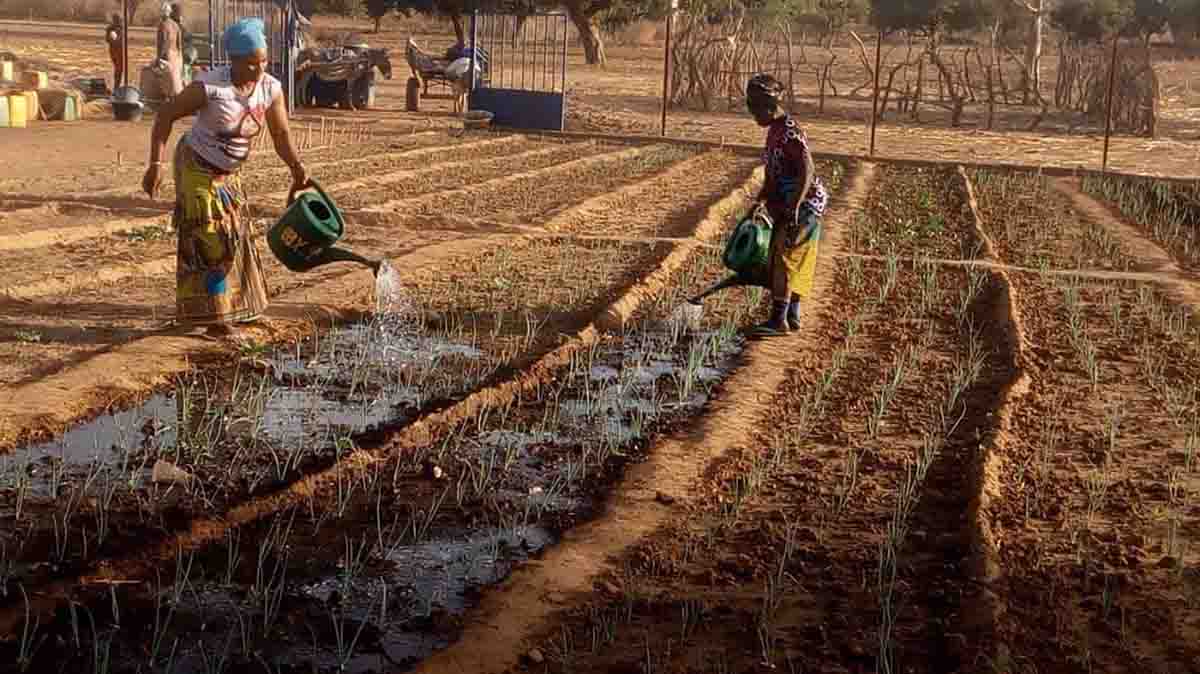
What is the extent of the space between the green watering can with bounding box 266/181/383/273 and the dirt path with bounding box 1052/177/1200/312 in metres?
5.00

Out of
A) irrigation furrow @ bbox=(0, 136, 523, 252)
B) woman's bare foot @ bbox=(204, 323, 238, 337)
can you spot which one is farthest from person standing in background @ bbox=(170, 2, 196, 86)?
woman's bare foot @ bbox=(204, 323, 238, 337)

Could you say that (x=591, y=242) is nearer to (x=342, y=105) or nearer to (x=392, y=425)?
(x=392, y=425)

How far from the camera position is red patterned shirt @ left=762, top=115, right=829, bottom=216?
7480mm

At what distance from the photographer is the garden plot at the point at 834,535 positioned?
12.6 feet

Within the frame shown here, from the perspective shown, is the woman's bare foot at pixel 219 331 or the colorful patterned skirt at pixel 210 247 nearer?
the colorful patterned skirt at pixel 210 247

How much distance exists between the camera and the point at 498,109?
69.6 ft

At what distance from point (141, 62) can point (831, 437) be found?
29499 mm

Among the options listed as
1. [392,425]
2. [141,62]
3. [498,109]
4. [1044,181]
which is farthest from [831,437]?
[141,62]

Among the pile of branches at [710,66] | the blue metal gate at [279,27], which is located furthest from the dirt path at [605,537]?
the pile of branches at [710,66]

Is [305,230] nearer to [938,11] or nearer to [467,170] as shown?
[467,170]

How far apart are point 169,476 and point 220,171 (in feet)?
7.16

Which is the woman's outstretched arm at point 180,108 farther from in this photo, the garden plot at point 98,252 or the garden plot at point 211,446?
the garden plot at point 98,252

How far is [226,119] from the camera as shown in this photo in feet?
21.9

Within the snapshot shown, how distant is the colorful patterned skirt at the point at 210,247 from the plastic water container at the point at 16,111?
1188 cm
